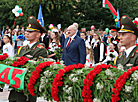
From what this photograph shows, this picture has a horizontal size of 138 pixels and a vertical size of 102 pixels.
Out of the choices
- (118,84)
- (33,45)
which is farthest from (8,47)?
(118,84)

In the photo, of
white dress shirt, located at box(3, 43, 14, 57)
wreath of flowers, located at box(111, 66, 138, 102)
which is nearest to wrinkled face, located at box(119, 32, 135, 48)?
wreath of flowers, located at box(111, 66, 138, 102)

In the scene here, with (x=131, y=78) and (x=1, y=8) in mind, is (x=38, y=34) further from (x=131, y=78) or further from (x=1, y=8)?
(x=1, y=8)

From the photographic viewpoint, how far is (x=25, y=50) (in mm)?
6270

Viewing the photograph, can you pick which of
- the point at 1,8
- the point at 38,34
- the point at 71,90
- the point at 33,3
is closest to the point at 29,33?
the point at 38,34

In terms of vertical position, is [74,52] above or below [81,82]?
above

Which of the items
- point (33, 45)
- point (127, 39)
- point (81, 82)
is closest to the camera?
point (81, 82)

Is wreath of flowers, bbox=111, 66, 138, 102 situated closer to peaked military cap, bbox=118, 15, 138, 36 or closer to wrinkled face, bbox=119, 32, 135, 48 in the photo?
wrinkled face, bbox=119, 32, 135, 48

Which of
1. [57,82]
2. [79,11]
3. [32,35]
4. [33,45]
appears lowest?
[57,82]

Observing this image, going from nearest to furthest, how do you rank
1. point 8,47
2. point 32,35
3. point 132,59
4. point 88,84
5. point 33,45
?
point 88,84 → point 132,59 → point 33,45 → point 32,35 → point 8,47

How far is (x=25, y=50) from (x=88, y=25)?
31.0m

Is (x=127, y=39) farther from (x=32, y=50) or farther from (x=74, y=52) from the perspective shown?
(x=74, y=52)

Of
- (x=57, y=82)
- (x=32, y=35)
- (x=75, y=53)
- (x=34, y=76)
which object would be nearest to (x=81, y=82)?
(x=57, y=82)

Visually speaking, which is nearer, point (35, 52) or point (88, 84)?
point (88, 84)

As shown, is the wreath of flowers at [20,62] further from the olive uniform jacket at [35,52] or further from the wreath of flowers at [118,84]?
the wreath of flowers at [118,84]
